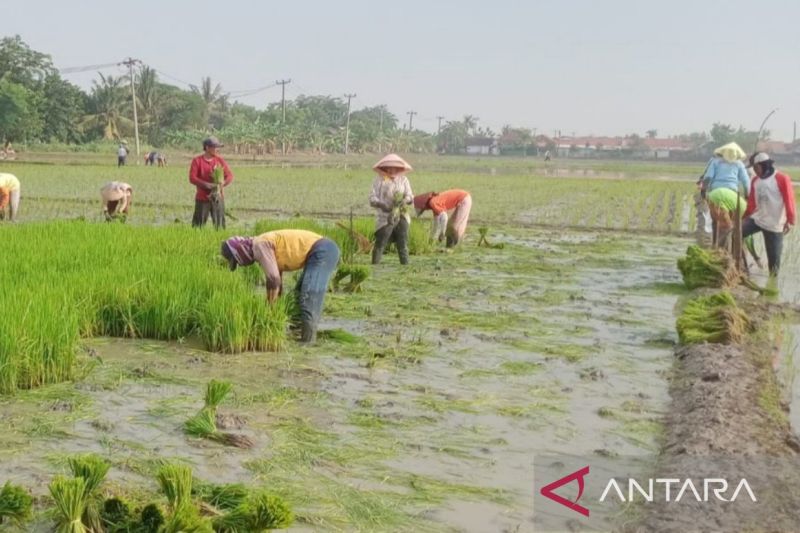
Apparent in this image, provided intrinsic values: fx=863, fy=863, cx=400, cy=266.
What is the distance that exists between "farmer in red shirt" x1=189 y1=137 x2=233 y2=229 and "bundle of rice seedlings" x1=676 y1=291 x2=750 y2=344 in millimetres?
5023

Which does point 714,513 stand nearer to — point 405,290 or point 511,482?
point 511,482

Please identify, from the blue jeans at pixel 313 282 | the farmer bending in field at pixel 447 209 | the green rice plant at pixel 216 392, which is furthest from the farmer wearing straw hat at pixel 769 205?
the green rice plant at pixel 216 392

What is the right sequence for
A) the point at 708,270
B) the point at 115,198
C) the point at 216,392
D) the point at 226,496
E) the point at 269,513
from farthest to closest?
the point at 115,198 → the point at 708,270 → the point at 216,392 → the point at 226,496 → the point at 269,513

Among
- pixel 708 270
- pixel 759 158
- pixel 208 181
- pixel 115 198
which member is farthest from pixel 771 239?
pixel 115 198

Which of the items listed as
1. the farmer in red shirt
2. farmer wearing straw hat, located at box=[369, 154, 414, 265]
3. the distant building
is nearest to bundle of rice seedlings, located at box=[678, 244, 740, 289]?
farmer wearing straw hat, located at box=[369, 154, 414, 265]

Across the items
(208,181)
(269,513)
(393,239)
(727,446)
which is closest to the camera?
(269,513)

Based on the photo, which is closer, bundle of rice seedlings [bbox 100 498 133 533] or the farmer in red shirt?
bundle of rice seedlings [bbox 100 498 133 533]

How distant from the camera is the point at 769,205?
298 inches

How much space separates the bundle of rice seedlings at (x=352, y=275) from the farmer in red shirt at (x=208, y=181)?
2.57 metres

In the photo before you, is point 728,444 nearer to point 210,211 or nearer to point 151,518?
point 151,518

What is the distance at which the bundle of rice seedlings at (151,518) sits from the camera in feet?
7.80

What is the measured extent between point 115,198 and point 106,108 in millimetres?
36836

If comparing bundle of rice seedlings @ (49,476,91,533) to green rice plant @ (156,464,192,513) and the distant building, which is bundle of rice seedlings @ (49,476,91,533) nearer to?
green rice plant @ (156,464,192,513)

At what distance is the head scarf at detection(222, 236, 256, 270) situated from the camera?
484cm
